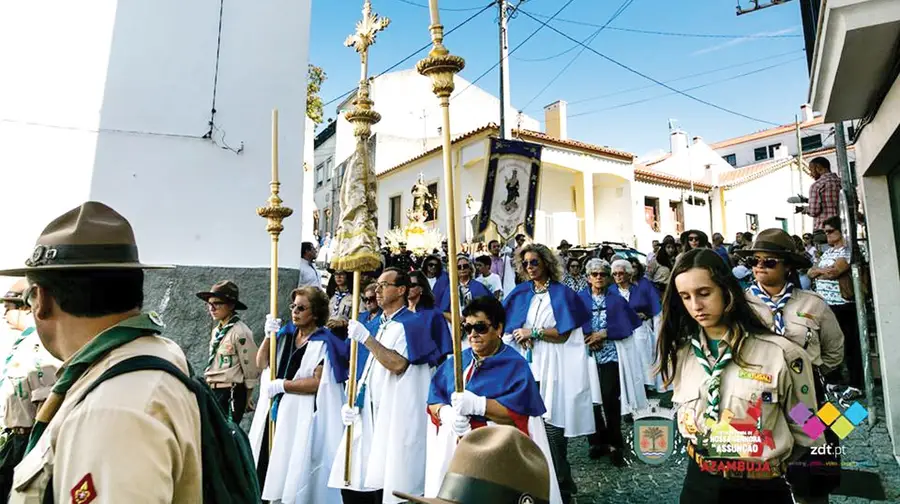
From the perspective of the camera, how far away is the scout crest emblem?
9.77 feet

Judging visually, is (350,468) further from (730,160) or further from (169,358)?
(730,160)

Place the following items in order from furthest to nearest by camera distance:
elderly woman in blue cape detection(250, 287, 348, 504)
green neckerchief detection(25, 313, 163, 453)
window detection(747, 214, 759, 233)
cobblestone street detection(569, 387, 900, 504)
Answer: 1. window detection(747, 214, 759, 233)
2. cobblestone street detection(569, 387, 900, 504)
3. elderly woman in blue cape detection(250, 287, 348, 504)
4. green neckerchief detection(25, 313, 163, 453)

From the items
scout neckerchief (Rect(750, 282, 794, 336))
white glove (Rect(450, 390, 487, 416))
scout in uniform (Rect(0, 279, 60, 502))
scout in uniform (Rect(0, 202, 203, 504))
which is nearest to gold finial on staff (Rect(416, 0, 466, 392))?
white glove (Rect(450, 390, 487, 416))

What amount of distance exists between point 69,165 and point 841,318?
10064 mm

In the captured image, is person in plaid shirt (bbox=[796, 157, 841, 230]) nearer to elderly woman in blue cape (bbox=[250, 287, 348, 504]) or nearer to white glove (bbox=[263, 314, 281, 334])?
elderly woman in blue cape (bbox=[250, 287, 348, 504])

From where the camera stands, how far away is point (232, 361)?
5129 mm

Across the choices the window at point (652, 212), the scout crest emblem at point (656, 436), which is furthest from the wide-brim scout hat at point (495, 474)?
the window at point (652, 212)

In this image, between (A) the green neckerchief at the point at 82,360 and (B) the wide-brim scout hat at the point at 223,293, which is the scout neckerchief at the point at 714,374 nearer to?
(A) the green neckerchief at the point at 82,360

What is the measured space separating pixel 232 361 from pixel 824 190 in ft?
25.5

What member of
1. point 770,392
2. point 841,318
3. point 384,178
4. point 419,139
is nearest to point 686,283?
point 770,392

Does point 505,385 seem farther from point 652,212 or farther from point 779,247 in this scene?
point 652,212

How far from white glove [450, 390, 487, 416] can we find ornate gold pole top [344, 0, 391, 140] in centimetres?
212

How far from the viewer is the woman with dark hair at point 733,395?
2.36 metres

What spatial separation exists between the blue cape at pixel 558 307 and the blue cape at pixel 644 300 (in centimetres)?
173
